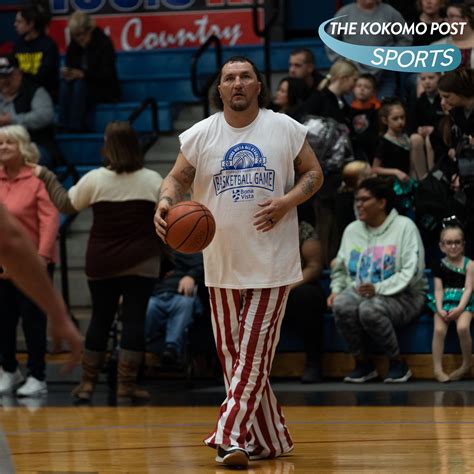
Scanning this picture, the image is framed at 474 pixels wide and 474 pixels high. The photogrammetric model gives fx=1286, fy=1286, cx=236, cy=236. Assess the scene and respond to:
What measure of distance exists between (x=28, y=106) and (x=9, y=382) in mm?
Result: 3218

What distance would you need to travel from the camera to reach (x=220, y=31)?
13.7 metres

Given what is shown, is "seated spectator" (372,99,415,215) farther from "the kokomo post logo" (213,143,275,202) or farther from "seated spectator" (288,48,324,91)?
"the kokomo post logo" (213,143,275,202)

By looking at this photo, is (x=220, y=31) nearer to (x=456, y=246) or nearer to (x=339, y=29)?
(x=339, y=29)

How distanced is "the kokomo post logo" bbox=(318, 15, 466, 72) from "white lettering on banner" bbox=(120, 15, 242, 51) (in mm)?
2969

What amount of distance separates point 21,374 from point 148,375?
99cm

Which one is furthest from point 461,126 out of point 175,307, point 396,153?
point 175,307

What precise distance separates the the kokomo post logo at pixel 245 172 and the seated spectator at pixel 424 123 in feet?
13.8

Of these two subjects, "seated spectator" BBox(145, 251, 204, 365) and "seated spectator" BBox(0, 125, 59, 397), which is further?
"seated spectator" BBox(0, 125, 59, 397)

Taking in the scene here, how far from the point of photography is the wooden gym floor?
20.8 feet

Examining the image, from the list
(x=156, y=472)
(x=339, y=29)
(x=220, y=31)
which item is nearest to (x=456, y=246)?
(x=339, y=29)

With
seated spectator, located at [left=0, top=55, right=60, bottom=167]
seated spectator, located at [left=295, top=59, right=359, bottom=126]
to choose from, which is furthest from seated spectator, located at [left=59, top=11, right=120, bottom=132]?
seated spectator, located at [left=295, top=59, right=359, bottom=126]

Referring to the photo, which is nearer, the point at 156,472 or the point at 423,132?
the point at 156,472

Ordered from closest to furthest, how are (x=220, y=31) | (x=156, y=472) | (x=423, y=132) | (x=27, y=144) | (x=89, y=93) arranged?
(x=156, y=472) < (x=27, y=144) < (x=423, y=132) < (x=89, y=93) < (x=220, y=31)

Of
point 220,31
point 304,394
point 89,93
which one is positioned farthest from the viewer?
point 220,31
